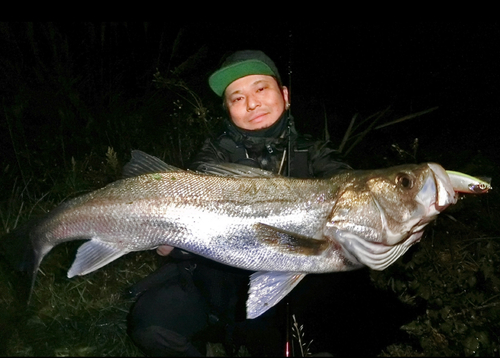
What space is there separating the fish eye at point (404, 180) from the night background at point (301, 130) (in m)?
1.18

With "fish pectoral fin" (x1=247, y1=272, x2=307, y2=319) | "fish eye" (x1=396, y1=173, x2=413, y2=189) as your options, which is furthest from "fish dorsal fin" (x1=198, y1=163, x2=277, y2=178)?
"fish eye" (x1=396, y1=173, x2=413, y2=189)

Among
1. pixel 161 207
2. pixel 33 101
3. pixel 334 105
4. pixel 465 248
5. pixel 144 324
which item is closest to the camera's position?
pixel 161 207

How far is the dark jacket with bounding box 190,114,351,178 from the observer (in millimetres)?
3031

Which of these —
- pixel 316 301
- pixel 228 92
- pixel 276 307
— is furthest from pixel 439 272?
pixel 228 92

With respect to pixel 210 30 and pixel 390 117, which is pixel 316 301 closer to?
pixel 390 117

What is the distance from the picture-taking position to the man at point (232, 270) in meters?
2.71

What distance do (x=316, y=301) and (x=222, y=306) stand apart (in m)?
0.78

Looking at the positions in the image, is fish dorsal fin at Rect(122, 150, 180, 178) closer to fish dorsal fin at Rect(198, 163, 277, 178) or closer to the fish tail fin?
fish dorsal fin at Rect(198, 163, 277, 178)

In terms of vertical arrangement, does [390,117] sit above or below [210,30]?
below

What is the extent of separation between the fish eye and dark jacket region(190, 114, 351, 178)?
728mm

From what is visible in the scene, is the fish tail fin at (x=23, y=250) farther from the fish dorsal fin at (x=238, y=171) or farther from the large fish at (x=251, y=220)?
the fish dorsal fin at (x=238, y=171)

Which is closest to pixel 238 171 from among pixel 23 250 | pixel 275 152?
pixel 275 152

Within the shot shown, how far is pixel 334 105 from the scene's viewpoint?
9.21 m

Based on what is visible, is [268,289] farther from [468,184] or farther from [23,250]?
[23,250]
